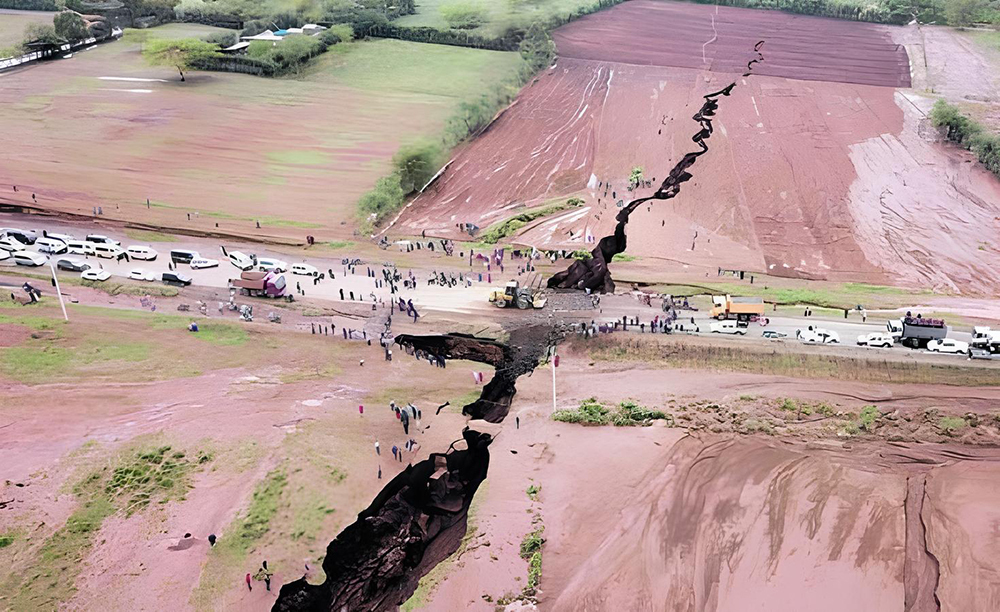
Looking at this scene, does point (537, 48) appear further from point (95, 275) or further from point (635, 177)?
point (95, 275)

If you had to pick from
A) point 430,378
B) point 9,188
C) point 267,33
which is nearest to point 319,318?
point 430,378

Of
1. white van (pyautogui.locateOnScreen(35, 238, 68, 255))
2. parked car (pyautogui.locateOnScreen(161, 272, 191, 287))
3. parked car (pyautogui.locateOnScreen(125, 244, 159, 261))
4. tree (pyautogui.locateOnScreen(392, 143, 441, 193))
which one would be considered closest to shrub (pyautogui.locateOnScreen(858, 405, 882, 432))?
parked car (pyautogui.locateOnScreen(161, 272, 191, 287))

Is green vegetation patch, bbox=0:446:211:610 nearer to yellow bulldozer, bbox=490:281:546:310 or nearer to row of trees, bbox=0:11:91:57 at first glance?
yellow bulldozer, bbox=490:281:546:310

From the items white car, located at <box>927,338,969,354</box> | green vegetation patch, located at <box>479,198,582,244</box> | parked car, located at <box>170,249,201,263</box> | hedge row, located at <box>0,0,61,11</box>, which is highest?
hedge row, located at <box>0,0,61,11</box>

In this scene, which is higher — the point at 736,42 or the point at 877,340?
the point at 736,42

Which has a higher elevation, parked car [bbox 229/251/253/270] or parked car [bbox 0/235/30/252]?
parked car [bbox 0/235/30/252]

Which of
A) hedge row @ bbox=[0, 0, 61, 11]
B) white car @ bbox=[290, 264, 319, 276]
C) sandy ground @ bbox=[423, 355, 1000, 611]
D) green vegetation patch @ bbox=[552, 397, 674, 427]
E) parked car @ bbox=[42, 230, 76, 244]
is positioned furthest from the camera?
hedge row @ bbox=[0, 0, 61, 11]

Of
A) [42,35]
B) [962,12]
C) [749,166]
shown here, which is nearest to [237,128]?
[42,35]

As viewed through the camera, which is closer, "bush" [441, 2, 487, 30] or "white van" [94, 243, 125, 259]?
"white van" [94, 243, 125, 259]

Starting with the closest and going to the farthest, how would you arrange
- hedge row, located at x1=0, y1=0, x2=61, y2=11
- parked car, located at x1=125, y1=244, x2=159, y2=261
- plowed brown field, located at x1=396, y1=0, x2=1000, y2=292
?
parked car, located at x1=125, y1=244, x2=159, y2=261, plowed brown field, located at x1=396, y1=0, x2=1000, y2=292, hedge row, located at x1=0, y1=0, x2=61, y2=11
